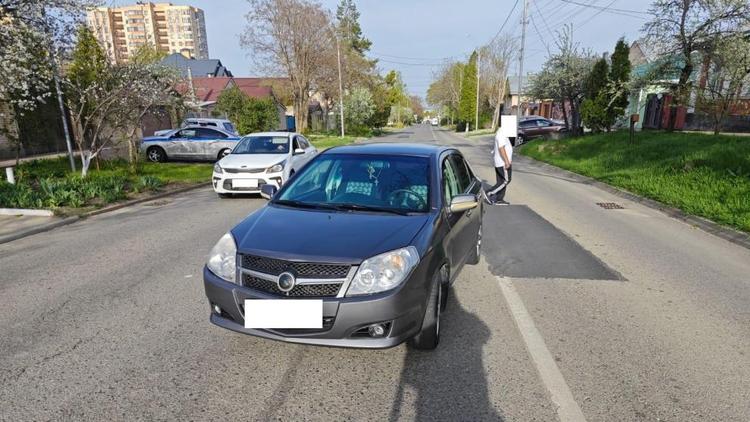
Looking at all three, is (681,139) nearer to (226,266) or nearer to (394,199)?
(394,199)

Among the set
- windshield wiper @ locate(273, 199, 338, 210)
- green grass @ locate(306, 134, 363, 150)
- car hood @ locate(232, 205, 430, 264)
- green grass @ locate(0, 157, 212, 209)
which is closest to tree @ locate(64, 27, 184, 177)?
green grass @ locate(0, 157, 212, 209)

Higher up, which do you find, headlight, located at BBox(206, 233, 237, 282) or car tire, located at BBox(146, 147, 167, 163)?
headlight, located at BBox(206, 233, 237, 282)

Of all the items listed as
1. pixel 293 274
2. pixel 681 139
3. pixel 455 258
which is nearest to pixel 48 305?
pixel 293 274

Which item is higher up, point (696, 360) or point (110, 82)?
point (110, 82)

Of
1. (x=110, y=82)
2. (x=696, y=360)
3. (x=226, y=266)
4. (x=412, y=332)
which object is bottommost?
(x=696, y=360)

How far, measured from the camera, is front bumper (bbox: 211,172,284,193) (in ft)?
29.8

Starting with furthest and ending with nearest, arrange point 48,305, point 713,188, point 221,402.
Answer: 1. point 713,188
2. point 48,305
3. point 221,402

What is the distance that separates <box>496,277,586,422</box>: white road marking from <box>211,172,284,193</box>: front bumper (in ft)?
20.2

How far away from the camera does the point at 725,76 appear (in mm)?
14250

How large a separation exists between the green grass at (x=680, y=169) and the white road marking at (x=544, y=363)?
16.9ft

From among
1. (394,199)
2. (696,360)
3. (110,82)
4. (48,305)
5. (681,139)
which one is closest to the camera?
(696,360)

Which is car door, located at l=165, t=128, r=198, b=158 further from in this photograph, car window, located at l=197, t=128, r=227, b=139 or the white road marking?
the white road marking

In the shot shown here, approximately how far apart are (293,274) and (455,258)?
1.64 meters

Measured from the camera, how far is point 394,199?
3.48m
